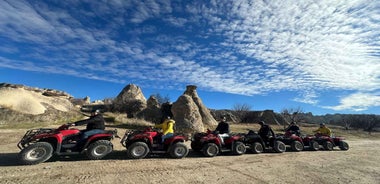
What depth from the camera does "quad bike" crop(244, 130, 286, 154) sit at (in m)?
10.9

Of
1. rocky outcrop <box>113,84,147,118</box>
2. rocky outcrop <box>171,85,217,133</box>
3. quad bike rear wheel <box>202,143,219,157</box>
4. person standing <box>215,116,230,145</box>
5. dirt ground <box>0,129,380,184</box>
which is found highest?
rocky outcrop <box>113,84,147,118</box>

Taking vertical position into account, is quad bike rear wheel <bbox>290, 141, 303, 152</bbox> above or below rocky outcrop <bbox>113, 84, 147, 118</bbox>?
below

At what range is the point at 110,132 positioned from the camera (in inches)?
325

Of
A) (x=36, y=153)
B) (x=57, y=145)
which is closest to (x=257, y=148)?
(x=57, y=145)

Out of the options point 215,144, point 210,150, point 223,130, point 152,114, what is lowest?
point 210,150

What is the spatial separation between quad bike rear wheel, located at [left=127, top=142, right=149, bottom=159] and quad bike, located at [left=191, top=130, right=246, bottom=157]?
7.90 ft

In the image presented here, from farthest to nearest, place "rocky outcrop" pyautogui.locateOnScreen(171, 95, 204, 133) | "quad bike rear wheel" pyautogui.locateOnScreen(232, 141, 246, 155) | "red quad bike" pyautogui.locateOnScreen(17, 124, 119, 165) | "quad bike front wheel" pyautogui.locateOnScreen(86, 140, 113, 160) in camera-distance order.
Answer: "rocky outcrop" pyautogui.locateOnScreen(171, 95, 204, 133), "quad bike rear wheel" pyautogui.locateOnScreen(232, 141, 246, 155), "quad bike front wheel" pyautogui.locateOnScreen(86, 140, 113, 160), "red quad bike" pyautogui.locateOnScreen(17, 124, 119, 165)

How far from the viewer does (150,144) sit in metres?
8.58

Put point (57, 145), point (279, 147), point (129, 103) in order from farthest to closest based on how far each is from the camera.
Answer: point (129, 103), point (279, 147), point (57, 145)

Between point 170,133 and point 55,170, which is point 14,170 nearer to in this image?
point 55,170

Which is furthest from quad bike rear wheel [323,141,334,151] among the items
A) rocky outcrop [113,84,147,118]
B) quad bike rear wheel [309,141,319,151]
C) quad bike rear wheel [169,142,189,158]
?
rocky outcrop [113,84,147,118]

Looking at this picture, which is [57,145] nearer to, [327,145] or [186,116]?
[186,116]

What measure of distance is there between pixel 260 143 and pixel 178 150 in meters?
4.47

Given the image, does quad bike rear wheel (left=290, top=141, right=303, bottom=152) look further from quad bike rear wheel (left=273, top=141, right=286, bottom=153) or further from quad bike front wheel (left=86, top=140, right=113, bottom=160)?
quad bike front wheel (left=86, top=140, right=113, bottom=160)
